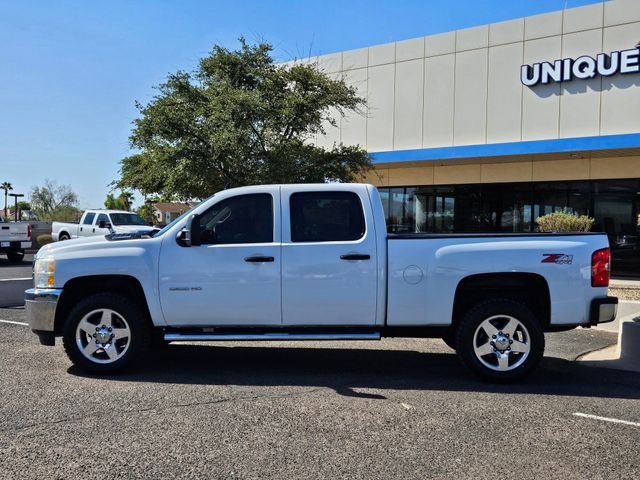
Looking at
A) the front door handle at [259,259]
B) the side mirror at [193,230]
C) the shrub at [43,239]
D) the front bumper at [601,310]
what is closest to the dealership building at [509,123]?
the front bumper at [601,310]

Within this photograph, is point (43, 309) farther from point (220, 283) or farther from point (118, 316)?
point (220, 283)

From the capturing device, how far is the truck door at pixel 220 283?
5.96m

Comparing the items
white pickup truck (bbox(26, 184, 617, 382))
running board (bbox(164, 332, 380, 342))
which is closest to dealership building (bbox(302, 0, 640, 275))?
white pickup truck (bbox(26, 184, 617, 382))

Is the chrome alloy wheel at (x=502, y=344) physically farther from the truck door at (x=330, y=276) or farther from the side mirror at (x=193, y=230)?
the side mirror at (x=193, y=230)

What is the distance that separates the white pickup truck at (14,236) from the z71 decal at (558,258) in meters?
19.3

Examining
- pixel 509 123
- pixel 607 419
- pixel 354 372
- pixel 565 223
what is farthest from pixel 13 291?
pixel 509 123

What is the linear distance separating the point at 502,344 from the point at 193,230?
11.0 ft

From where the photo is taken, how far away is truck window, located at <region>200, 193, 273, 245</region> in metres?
6.13

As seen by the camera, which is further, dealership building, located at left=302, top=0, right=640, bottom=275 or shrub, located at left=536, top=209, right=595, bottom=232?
dealership building, located at left=302, top=0, right=640, bottom=275

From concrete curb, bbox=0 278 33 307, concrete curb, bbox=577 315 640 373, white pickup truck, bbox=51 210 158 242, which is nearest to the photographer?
concrete curb, bbox=577 315 640 373

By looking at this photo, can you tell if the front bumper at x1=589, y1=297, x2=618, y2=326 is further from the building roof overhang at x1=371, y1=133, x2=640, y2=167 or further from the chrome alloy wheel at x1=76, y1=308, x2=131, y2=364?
the building roof overhang at x1=371, y1=133, x2=640, y2=167

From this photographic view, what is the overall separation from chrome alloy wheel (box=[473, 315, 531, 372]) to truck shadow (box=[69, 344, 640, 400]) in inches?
9.2

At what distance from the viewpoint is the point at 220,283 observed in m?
5.96

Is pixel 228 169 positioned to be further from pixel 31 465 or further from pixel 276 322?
pixel 31 465
